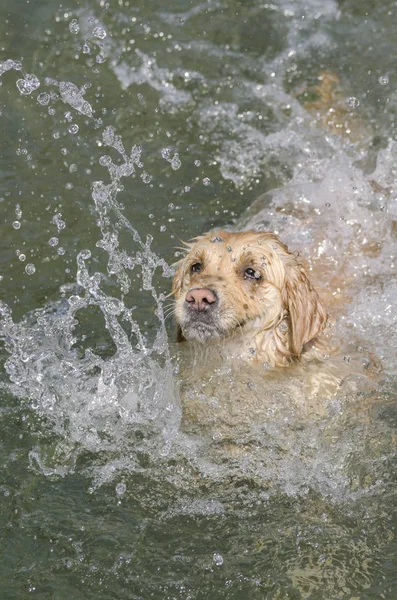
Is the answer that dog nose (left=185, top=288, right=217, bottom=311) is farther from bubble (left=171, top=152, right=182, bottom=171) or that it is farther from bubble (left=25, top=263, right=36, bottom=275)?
bubble (left=171, top=152, right=182, bottom=171)

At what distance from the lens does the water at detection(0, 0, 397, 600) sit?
489 centimetres

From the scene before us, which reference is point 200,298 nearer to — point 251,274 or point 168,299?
point 251,274

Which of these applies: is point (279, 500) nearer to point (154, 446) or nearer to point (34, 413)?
point (154, 446)

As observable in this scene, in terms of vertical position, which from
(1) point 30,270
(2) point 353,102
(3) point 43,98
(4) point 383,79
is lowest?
(1) point 30,270

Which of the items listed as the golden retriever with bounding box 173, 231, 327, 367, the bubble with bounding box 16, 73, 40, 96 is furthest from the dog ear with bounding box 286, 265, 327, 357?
the bubble with bounding box 16, 73, 40, 96

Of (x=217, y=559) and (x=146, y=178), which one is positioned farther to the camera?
(x=146, y=178)

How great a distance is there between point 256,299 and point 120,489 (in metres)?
1.42

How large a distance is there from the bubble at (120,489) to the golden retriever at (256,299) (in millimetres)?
974

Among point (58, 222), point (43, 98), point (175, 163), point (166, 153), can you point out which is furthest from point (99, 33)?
point (58, 222)

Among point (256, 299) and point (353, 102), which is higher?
point (353, 102)

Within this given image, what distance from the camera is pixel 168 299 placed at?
676 centimetres

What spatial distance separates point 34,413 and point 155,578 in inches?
61.1

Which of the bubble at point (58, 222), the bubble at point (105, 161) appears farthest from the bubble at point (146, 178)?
the bubble at point (58, 222)

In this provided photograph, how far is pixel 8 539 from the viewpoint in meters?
4.84
